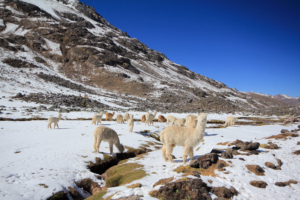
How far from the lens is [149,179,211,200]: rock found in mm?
5953

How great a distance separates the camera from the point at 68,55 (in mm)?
112875

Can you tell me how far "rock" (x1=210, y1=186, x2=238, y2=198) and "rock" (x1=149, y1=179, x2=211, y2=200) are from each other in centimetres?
32

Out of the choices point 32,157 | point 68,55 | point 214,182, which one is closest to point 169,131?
point 214,182

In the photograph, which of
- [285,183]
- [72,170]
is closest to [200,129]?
[285,183]

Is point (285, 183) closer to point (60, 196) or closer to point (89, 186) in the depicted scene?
point (89, 186)

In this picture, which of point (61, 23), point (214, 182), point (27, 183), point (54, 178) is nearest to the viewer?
point (214, 182)

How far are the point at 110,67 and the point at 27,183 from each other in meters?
105

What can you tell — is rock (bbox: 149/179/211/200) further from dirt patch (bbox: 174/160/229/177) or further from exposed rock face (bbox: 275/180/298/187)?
exposed rock face (bbox: 275/180/298/187)

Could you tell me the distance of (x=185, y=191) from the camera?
Result: 6164 millimetres

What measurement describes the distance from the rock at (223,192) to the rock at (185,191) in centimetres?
32

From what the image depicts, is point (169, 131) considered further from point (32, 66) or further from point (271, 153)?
point (32, 66)

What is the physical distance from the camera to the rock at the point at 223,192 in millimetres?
6262

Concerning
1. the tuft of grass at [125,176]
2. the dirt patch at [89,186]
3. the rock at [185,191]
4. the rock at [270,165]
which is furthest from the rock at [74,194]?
the rock at [270,165]

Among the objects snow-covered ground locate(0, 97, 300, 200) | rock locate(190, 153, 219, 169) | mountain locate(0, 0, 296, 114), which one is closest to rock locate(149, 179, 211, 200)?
snow-covered ground locate(0, 97, 300, 200)
